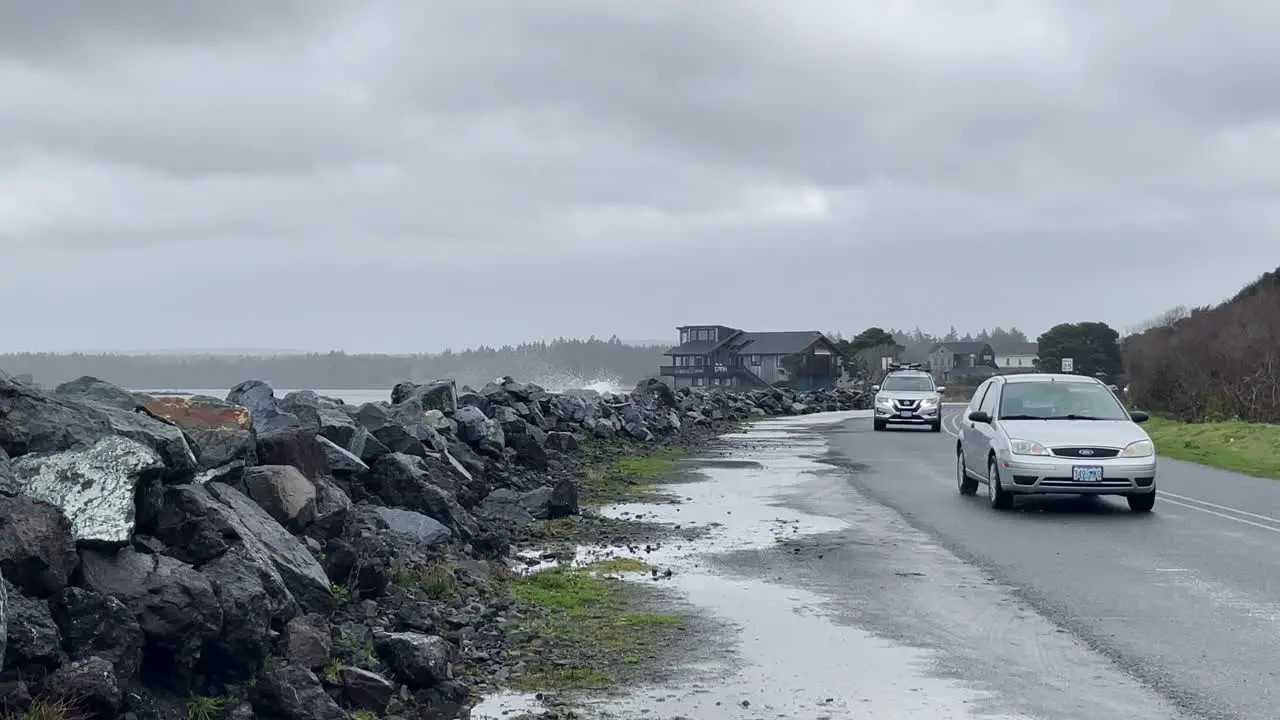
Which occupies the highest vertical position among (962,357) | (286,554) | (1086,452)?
(962,357)

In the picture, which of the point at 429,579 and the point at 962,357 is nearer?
the point at 429,579

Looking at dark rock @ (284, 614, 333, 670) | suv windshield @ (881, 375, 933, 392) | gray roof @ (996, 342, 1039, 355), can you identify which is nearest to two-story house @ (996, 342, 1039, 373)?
gray roof @ (996, 342, 1039, 355)

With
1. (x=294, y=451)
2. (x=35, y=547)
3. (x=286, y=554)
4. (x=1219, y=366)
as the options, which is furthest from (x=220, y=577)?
(x=1219, y=366)

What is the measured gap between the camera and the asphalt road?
814 centimetres

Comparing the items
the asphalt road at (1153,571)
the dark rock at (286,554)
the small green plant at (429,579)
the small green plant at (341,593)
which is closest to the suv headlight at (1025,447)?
the asphalt road at (1153,571)

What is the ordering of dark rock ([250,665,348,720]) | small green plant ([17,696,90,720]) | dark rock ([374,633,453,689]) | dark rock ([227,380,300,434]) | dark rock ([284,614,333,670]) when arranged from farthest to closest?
dark rock ([227,380,300,434]) < dark rock ([374,633,453,689]) < dark rock ([284,614,333,670]) < dark rock ([250,665,348,720]) < small green plant ([17,696,90,720])

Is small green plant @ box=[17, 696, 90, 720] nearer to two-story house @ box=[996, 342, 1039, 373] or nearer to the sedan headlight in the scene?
the sedan headlight

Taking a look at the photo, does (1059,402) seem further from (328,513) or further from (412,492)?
(328,513)

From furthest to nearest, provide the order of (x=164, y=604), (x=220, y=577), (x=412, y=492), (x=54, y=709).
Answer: (x=412, y=492), (x=220, y=577), (x=164, y=604), (x=54, y=709)

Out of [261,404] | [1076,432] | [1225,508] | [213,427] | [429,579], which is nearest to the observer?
[429,579]

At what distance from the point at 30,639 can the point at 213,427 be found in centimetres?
535

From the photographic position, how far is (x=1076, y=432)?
17.6 m

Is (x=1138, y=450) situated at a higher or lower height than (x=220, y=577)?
higher

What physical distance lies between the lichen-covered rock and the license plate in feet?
39.7
